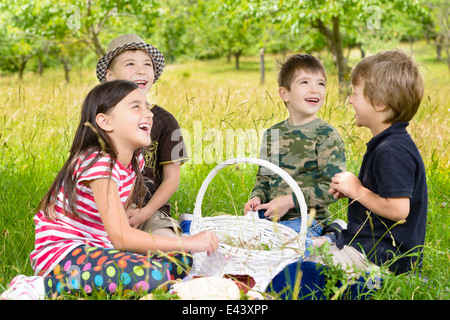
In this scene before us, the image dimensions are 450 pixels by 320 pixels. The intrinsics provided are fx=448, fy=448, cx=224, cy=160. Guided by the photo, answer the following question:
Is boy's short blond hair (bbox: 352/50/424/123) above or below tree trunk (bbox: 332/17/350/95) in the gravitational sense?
below

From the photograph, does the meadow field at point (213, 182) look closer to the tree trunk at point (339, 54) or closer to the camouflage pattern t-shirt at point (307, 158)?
the camouflage pattern t-shirt at point (307, 158)

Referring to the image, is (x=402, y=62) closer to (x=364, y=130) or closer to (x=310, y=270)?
(x=310, y=270)

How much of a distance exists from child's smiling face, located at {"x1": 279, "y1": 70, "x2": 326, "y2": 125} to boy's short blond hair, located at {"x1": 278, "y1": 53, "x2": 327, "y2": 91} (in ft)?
0.08

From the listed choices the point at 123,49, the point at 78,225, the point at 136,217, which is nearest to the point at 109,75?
the point at 123,49

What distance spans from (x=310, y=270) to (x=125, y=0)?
8.43 m

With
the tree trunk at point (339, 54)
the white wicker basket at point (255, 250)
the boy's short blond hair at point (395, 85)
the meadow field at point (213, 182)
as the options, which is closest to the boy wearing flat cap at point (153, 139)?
the meadow field at point (213, 182)

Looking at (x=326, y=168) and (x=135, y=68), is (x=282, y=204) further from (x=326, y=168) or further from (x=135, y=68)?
(x=135, y=68)

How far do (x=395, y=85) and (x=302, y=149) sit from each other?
81 centimetres

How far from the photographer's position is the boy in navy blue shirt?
197 cm

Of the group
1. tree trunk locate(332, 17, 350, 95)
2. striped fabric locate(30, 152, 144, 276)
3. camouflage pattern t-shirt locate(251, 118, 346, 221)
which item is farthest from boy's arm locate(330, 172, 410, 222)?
tree trunk locate(332, 17, 350, 95)

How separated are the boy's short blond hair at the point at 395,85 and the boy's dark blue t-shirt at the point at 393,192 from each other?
0.25 ft

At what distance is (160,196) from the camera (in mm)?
2812

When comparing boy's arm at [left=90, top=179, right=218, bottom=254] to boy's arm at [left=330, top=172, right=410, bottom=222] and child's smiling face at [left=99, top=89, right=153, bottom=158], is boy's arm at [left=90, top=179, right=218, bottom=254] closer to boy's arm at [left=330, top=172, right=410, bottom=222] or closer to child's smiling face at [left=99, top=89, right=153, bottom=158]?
child's smiling face at [left=99, top=89, right=153, bottom=158]
